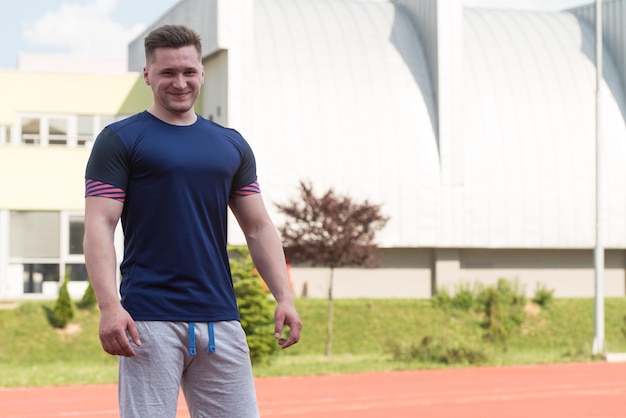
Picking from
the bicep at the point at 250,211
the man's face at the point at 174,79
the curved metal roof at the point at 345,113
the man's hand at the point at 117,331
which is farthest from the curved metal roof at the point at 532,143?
the man's hand at the point at 117,331

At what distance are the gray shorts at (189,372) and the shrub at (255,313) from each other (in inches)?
628

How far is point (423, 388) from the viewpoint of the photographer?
54.5 feet

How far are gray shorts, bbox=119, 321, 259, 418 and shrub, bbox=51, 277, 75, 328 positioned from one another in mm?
21663

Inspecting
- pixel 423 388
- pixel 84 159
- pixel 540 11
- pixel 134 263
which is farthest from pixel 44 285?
pixel 134 263

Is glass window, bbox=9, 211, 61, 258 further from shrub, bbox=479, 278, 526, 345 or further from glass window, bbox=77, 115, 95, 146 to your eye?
shrub, bbox=479, 278, 526, 345

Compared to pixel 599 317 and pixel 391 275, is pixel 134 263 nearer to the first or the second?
pixel 599 317

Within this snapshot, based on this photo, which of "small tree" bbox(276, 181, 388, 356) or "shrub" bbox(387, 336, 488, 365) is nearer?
"shrub" bbox(387, 336, 488, 365)

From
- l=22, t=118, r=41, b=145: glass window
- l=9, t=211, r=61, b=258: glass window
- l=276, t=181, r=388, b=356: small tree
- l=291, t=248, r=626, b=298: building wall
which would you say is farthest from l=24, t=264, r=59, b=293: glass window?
l=276, t=181, r=388, b=356: small tree

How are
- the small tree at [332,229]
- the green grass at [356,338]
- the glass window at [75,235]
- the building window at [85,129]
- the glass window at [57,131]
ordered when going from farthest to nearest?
the building window at [85,129] < the glass window at [57,131] < the glass window at [75,235] < the small tree at [332,229] < the green grass at [356,338]

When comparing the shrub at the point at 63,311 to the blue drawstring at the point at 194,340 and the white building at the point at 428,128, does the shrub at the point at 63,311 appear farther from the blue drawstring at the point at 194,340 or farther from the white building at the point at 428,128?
the blue drawstring at the point at 194,340

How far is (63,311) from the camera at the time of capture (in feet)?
83.7

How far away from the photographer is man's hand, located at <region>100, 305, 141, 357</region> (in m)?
4.13

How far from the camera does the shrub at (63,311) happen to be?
83.6 ft

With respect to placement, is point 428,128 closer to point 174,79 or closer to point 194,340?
point 174,79
